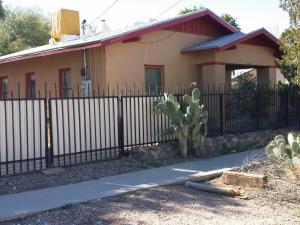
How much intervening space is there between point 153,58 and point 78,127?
592cm

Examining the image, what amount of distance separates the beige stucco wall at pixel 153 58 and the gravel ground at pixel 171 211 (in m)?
7.25

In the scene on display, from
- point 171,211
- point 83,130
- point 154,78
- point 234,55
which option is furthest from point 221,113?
point 171,211

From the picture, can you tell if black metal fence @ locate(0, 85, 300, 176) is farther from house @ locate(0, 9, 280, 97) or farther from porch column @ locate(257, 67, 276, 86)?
porch column @ locate(257, 67, 276, 86)

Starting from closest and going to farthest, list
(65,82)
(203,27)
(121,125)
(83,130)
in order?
1. (83,130)
2. (121,125)
3. (65,82)
4. (203,27)

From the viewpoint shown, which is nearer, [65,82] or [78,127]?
[78,127]

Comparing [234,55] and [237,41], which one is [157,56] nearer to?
[237,41]

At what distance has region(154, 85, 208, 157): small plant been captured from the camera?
1155 centimetres

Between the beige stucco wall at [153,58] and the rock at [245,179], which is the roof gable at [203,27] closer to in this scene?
the beige stucco wall at [153,58]

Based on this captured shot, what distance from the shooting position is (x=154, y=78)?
16.3 m

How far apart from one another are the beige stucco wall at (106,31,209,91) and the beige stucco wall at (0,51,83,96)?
1.56 m

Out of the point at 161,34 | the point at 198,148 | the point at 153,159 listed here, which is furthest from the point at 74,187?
the point at 161,34

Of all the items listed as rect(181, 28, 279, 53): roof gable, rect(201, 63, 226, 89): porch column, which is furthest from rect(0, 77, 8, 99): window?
rect(201, 63, 226, 89): porch column

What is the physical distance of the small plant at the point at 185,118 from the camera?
11547mm

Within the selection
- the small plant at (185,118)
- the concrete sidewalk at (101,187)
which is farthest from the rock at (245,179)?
the small plant at (185,118)
